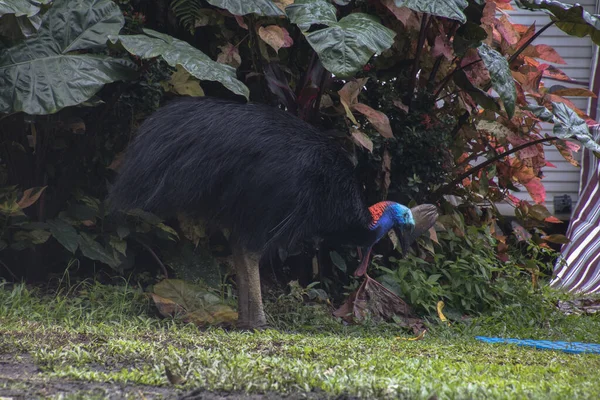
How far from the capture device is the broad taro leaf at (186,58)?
4.09 m

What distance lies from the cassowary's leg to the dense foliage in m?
0.65

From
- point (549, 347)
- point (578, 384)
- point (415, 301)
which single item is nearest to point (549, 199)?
point (415, 301)

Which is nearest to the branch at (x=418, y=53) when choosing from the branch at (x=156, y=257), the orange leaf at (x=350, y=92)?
the orange leaf at (x=350, y=92)

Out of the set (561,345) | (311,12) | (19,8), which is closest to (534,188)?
(561,345)

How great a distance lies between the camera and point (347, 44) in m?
4.24

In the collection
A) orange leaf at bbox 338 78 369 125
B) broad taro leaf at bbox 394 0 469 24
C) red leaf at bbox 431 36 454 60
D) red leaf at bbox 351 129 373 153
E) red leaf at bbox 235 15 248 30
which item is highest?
broad taro leaf at bbox 394 0 469 24

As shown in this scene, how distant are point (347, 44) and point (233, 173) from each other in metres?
0.98

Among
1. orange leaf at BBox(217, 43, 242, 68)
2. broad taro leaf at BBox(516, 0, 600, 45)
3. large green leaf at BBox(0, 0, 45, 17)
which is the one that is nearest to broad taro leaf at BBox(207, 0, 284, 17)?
orange leaf at BBox(217, 43, 242, 68)

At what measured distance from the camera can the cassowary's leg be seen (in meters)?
4.36

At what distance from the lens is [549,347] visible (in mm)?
4062

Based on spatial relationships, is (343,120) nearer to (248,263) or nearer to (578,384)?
(248,263)

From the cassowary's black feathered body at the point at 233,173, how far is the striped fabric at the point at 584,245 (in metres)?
3.48

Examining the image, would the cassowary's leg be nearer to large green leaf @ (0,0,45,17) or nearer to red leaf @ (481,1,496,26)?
large green leaf @ (0,0,45,17)

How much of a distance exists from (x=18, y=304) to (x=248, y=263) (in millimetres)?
1326
